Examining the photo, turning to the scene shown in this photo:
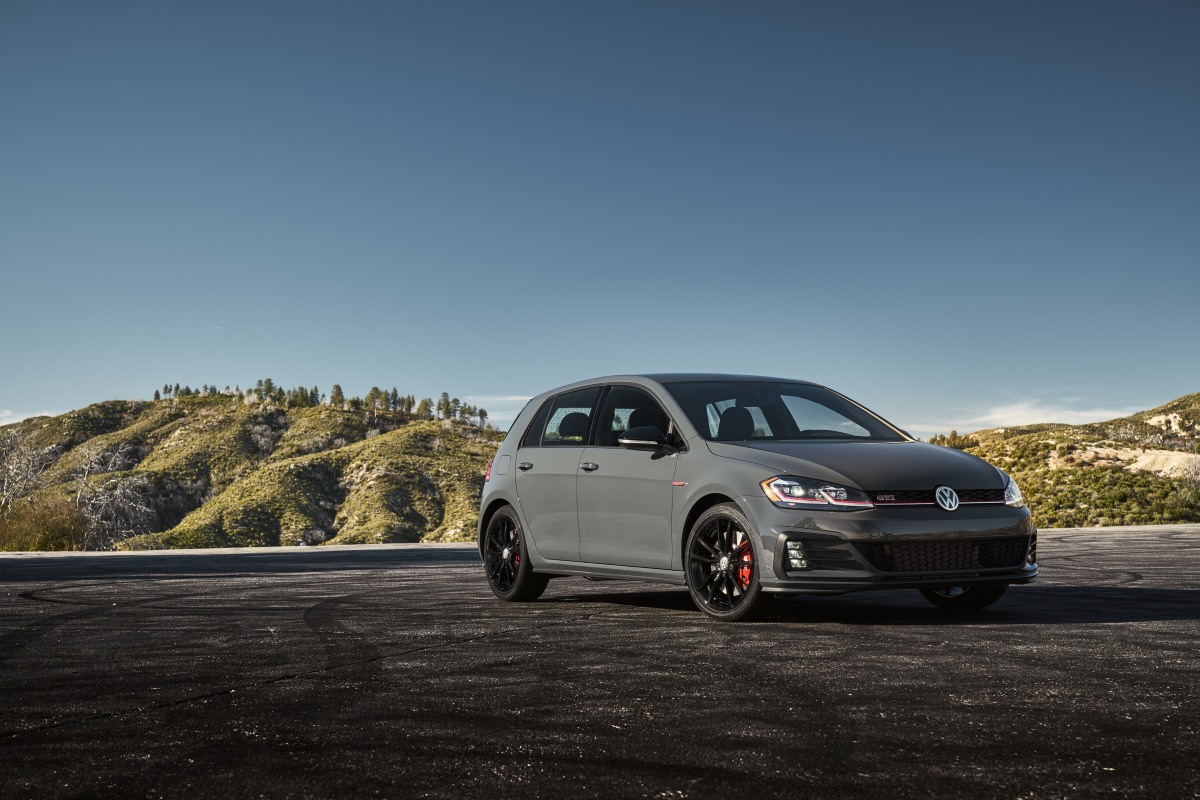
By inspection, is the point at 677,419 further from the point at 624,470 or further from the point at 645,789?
the point at 645,789

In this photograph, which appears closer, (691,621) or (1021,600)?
(691,621)

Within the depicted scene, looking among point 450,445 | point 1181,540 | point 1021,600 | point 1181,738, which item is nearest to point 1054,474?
point 1181,540

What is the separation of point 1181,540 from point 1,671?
17313 millimetres

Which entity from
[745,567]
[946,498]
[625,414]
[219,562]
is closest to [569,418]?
[625,414]

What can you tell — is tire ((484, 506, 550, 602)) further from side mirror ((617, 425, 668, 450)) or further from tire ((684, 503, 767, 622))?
tire ((684, 503, 767, 622))

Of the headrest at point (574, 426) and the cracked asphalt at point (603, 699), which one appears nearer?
the cracked asphalt at point (603, 699)

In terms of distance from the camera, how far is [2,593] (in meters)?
11.5

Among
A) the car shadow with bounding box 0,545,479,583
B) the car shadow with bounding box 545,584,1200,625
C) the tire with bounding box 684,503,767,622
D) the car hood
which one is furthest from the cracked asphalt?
the car shadow with bounding box 0,545,479,583

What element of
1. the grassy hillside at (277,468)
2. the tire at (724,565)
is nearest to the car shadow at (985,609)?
the tire at (724,565)

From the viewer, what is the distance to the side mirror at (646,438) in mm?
8400

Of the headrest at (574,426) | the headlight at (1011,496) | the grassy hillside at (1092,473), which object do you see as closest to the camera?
the headlight at (1011,496)

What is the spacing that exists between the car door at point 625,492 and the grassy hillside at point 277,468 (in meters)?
31.9

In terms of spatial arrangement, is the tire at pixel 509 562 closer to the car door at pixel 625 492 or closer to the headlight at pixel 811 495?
the car door at pixel 625 492

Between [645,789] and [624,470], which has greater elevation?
[624,470]
